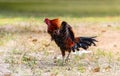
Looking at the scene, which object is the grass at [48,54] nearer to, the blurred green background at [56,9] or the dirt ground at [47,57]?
the dirt ground at [47,57]

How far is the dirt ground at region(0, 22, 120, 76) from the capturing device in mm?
8609

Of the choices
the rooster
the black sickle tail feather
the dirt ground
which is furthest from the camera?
the black sickle tail feather

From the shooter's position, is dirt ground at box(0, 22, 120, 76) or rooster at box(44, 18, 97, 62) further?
rooster at box(44, 18, 97, 62)

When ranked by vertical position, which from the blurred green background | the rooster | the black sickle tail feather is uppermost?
the rooster

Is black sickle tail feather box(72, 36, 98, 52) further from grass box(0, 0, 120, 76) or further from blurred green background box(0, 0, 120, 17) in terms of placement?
blurred green background box(0, 0, 120, 17)

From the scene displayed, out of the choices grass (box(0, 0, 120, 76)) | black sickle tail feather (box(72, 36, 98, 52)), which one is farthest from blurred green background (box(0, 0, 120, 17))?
black sickle tail feather (box(72, 36, 98, 52))

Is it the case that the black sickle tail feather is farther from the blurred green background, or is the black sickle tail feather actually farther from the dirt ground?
the blurred green background

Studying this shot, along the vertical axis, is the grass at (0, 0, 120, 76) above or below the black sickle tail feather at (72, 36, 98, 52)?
below

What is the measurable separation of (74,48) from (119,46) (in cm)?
273

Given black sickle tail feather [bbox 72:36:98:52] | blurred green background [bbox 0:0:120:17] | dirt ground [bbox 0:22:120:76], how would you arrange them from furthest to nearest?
1. blurred green background [bbox 0:0:120:17]
2. black sickle tail feather [bbox 72:36:98:52]
3. dirt ground [bbox 0:22:120:76]

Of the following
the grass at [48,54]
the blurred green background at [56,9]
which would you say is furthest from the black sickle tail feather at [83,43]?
the blurred green background at [56,9]

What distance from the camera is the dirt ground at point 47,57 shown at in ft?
28.2

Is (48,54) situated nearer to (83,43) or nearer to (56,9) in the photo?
(83,43)

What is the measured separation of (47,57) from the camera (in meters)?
10.2
